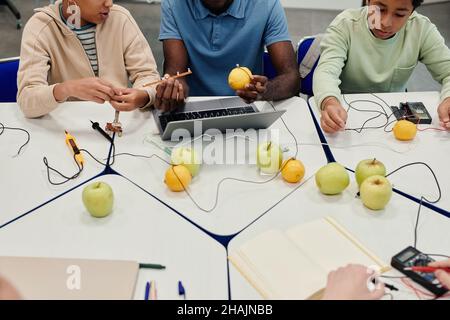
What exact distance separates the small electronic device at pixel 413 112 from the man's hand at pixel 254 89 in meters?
0.50

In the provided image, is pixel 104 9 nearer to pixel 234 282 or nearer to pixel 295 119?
pixel 295 119

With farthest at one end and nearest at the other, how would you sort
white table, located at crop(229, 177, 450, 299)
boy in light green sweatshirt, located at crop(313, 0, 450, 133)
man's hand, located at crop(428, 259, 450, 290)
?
boy in light green sweatshirt, located at crop(313, 0, 450, 133) < white table, located at crop(229, 177, 450, 299) < man's hand, located at crop(428, 259, 450, 290)

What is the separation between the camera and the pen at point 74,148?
1359 mm

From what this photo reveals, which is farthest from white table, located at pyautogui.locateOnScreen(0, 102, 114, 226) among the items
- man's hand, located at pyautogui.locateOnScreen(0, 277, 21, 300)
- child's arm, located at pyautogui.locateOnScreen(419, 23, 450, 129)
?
child's arm, located at pyautogui.locateOnScreen(419, 23, 450, 129)

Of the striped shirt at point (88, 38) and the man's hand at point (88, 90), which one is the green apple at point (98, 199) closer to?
the man's hand at point (88, 90)

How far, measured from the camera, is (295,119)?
1611 millimetres

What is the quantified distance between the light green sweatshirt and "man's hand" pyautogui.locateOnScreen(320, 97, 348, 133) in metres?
0.22

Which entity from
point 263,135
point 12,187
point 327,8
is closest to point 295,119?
point 263,135

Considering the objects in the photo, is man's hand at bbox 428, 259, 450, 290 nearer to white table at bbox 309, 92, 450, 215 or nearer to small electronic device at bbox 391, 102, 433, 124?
white table at bbox 309, 92, 450, 215

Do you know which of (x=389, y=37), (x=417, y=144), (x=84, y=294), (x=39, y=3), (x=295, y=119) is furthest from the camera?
(x=39, y=3)

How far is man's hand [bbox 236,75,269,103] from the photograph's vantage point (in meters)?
1.55

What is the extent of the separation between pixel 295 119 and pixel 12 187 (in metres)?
0.96

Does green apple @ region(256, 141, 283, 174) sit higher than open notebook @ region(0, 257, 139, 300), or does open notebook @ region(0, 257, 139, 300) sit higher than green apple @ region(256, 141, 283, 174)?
green apple @ region(256, 141, 283, 174)

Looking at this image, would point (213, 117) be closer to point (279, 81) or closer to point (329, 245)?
point (279, 81)
